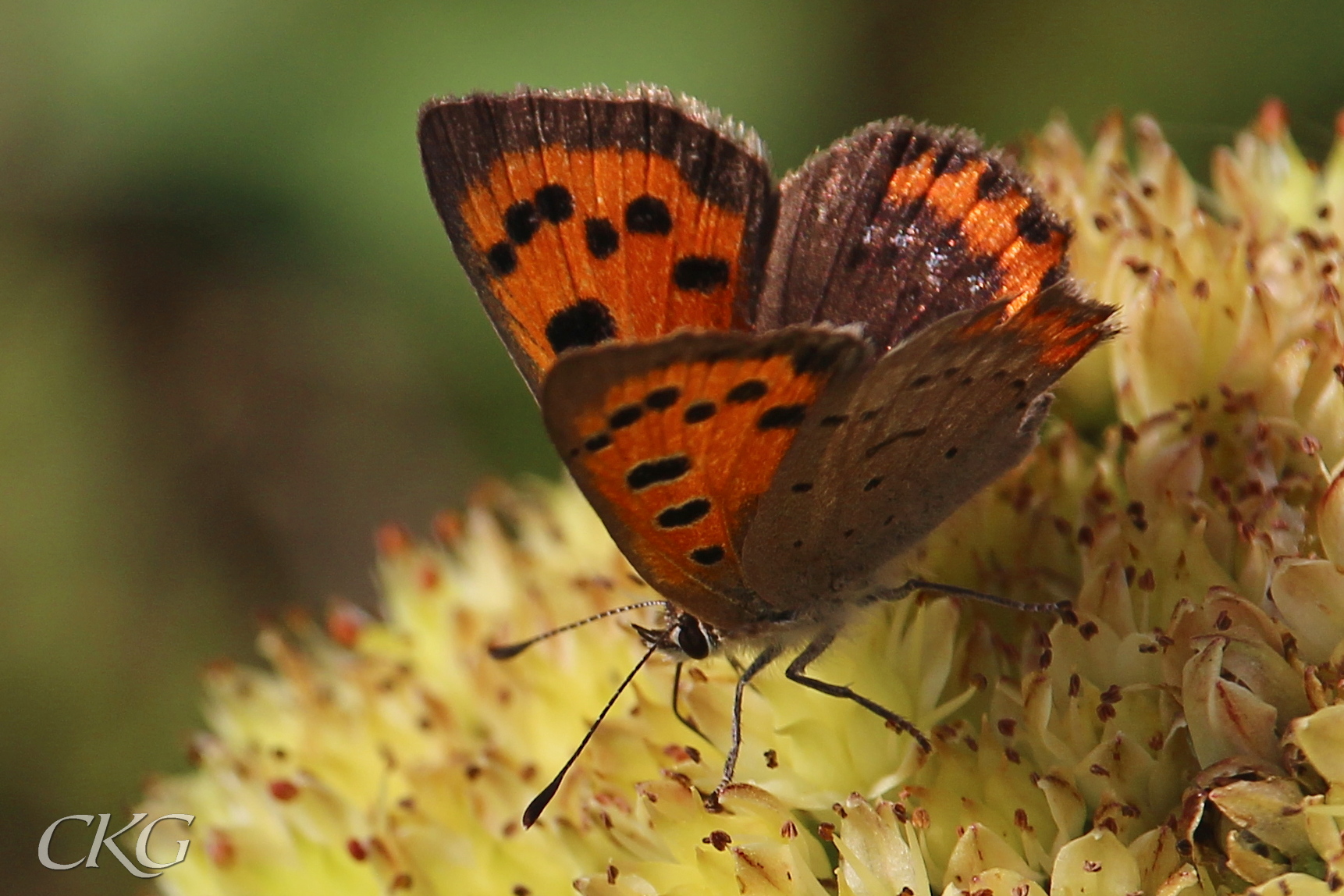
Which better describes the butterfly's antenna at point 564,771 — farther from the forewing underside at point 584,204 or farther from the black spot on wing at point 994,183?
the black spot on wing at point 994,183

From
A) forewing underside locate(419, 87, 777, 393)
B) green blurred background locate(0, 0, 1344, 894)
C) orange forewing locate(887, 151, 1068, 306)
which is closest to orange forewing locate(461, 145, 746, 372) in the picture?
forewing underside locate(419, 87, 777, 393)

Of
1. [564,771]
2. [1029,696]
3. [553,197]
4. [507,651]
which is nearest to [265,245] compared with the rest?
[507,651]

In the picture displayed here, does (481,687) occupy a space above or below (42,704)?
above

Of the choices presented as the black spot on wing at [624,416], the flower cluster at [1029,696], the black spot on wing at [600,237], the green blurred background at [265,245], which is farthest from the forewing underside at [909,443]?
the green blurred background at [265,245]

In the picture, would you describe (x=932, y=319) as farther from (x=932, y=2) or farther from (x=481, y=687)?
(x=932, y=2)

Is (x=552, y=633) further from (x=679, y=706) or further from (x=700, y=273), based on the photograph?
(x=700, y=273)

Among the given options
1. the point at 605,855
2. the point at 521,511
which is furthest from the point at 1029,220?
the point at 521,511

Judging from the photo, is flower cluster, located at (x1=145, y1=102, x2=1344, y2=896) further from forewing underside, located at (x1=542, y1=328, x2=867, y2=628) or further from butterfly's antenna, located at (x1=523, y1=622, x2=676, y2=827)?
forewing underside, located at (x1=542, y1=328, x2=867, y2=628)
